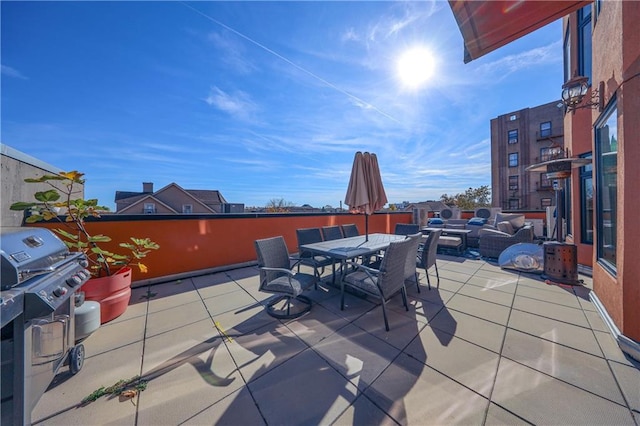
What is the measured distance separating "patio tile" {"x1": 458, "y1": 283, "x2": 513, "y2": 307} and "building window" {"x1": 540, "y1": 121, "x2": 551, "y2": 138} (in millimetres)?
22500

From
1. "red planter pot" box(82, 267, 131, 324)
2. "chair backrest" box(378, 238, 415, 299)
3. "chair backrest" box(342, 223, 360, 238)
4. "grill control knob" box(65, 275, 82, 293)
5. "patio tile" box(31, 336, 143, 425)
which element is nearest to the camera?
"patio tile" box(31, 336, 143, 425)

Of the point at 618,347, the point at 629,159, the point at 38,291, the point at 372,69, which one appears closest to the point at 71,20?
the point at 38,291

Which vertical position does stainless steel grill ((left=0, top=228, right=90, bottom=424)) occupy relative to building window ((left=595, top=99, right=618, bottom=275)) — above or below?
below

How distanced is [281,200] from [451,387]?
16.3 m

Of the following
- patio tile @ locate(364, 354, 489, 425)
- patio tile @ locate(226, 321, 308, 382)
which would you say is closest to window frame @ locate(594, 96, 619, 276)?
patio tile @ locate(364, 354, 489, 425)

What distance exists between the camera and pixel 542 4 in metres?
1.76

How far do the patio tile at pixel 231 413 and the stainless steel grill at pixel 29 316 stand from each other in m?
0.83

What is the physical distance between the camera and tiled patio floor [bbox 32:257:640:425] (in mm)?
1352

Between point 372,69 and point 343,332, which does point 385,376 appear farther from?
point 372,69

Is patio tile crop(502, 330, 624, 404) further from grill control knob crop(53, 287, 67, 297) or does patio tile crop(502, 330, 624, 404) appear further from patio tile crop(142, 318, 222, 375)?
grill control knob crop(53, 287, 67, 297)

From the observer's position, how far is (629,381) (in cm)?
155

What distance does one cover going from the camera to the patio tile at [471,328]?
2061 millimetres

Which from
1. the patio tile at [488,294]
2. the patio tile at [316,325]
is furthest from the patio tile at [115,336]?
Answer: the patio tile at [488,294]

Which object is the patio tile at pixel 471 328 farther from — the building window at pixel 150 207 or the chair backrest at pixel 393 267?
the building window at pixel 150 207
